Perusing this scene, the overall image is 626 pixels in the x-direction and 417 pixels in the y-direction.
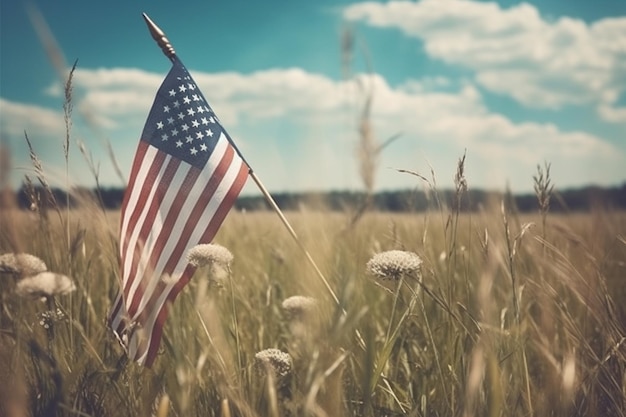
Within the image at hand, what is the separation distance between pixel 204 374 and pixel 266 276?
134cm

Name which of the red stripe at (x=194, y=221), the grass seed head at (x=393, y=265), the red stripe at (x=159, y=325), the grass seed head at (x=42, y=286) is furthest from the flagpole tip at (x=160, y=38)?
the grass seed head at (x=393, y=265)

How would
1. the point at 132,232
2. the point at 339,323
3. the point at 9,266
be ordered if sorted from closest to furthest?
the point at 339,323 < the point at 9,266 < the point at 132,232

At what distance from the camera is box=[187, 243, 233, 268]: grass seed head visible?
169 cm

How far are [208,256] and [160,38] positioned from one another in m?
0.97

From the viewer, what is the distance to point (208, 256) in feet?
5.62

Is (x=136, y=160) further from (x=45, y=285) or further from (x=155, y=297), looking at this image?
(x=45, y=285)

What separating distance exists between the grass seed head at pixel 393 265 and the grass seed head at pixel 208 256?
0.47 meters

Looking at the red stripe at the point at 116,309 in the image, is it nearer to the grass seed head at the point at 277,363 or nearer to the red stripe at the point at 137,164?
the red stripe at the point at 137,164

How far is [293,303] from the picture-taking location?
1.78 meters

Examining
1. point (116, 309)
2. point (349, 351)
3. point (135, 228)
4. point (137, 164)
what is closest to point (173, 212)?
point (135, 228)

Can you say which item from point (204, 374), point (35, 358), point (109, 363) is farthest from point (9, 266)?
point (204, 374)

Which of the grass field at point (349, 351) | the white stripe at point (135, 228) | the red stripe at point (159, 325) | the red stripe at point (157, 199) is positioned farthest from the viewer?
the red stripe at point (157, 199)

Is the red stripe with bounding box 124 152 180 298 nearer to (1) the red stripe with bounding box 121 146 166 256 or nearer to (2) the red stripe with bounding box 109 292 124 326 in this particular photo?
(1) the red stripe with bounding box 121 146 166 256

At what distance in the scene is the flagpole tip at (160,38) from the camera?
2086mm
